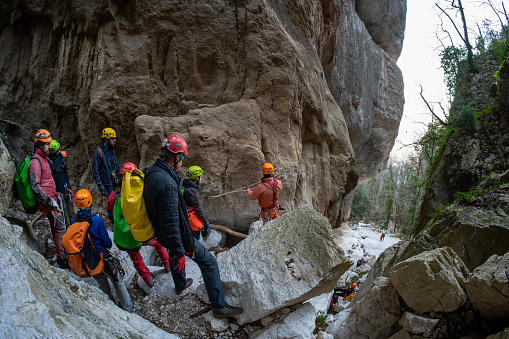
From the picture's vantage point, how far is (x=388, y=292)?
354 centimetres

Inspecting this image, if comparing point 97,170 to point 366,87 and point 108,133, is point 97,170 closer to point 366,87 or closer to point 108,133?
point 108,133

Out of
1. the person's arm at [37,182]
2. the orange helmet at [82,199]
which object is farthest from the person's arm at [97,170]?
the orange helmet at [82,199]

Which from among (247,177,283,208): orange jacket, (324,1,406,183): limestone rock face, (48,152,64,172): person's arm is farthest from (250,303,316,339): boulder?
(324,1,406,183): limestone rock face

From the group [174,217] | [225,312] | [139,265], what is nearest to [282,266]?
[225,312]

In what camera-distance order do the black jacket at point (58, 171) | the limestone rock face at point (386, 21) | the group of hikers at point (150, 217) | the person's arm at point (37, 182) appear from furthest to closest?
the limestone rock face at point (386, 21)
the black jacket at point (58, 171)
the person's arm at point (37, 182)
the group of hikers at point (150, 217)

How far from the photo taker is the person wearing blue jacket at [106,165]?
197 inches

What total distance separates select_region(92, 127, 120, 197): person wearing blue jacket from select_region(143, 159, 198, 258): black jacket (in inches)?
105

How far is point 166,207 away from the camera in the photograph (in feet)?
8.89

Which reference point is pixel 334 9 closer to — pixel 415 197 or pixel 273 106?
pixel 273 106

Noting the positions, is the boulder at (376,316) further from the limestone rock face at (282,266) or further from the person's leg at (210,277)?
the person's leg at (210,277)

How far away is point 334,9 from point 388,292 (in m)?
10.1

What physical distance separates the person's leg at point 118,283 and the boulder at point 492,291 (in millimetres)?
3959

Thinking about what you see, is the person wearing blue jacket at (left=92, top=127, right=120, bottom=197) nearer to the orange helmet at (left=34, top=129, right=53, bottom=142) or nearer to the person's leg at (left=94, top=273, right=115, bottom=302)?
the orange helmet at (left=34, top=129, right=53, bottom=142)

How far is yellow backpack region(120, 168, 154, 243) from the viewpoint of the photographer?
Result: 112 inches
